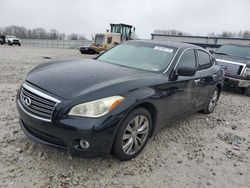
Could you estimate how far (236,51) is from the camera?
28.0 ft

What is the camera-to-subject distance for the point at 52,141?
2506 millimetres

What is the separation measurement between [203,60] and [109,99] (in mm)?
2912

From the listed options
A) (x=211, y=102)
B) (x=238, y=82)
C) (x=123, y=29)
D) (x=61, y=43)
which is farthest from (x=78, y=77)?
(x=61, y=43)

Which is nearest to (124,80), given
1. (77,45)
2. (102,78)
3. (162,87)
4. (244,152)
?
(102,78)

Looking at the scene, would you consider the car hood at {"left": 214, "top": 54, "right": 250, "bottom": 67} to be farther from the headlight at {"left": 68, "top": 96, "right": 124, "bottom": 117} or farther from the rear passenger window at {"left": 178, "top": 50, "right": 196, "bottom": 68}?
the headlight at {"left": 68, "top": 96, "right": 124, "bottom": 117}

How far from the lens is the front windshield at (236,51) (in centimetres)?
832

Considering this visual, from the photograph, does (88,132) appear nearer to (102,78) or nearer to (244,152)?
(102,78)

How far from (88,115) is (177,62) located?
186 cm

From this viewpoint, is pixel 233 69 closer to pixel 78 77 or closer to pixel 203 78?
pixel 203 78

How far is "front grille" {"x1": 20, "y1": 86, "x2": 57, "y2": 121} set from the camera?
2.42m

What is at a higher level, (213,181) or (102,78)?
(102,78)

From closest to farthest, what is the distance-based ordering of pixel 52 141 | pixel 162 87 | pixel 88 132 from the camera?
1. pixel 88 132
2. pixel 52 141
3. pixel 162 87

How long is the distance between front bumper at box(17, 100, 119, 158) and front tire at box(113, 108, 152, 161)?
0.49ft

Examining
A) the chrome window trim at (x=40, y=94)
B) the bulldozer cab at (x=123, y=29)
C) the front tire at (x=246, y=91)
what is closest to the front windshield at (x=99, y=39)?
the bulldozer cab at (x=123, y=29)
